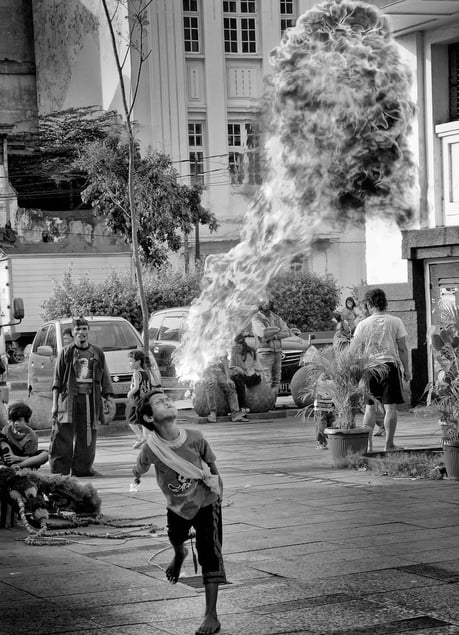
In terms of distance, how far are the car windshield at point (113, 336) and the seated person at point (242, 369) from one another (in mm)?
2348

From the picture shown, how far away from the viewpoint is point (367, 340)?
12211 mm

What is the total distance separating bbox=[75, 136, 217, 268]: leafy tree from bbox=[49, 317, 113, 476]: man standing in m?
20.2

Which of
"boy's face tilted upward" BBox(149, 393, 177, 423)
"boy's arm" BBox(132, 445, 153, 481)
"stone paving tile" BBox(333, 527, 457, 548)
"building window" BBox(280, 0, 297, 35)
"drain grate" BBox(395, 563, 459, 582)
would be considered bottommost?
"stone paving tile" BBox(333, 527, 457, 548)

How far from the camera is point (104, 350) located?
63.8 feet

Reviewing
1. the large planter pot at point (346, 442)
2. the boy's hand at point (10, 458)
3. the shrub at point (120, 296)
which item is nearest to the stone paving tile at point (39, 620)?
the boy's hand at point (10, 458)

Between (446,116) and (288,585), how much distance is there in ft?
39.4

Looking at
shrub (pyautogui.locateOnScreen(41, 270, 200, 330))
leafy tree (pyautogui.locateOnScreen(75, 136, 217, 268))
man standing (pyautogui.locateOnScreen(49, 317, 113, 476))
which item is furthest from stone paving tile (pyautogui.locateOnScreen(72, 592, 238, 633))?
shrub (pyautogui.locateOnScreen(41, 270, 200, 330))

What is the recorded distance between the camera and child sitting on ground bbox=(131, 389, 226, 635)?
6.20 m

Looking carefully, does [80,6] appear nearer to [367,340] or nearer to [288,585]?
[367,340]

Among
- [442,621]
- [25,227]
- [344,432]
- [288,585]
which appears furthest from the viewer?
[25,227]

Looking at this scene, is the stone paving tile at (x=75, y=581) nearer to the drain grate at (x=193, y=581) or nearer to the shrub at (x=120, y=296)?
the drain grate at (x=193, y=581)

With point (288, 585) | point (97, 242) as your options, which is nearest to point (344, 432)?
point (288, 585)

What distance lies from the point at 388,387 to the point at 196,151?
105 ft

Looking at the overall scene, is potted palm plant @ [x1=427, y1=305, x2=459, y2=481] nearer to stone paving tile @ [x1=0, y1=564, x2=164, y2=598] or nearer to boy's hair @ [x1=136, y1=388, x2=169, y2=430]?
stone paving tile @ [x1=0, y1=564, x2=164, y2=598]
